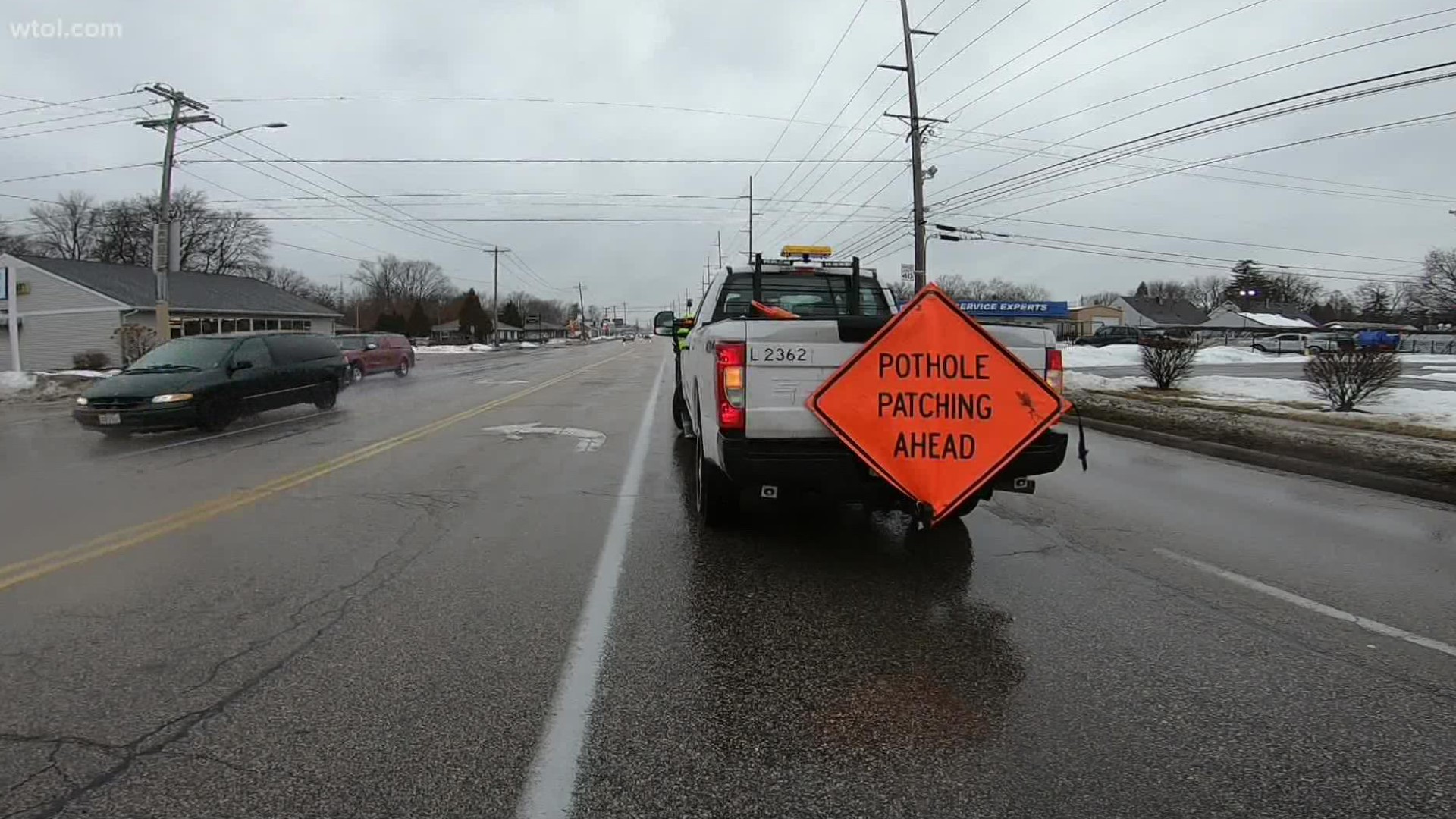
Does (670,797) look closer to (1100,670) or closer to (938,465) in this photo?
(1100,670)

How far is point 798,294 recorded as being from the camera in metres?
7.57

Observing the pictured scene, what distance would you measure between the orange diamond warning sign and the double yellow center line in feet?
16.0

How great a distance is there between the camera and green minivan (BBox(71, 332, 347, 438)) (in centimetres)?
1105

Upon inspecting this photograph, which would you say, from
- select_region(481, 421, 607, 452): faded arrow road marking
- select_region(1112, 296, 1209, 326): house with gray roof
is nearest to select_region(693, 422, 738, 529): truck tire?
select_region(481, 421, 607, 452): faded arrow road marking

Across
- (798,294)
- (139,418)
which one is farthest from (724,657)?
(139,418)

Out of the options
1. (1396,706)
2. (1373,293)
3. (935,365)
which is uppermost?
(1373,293)

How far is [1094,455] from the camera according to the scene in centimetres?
1019

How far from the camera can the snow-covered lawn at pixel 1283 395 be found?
1345cm

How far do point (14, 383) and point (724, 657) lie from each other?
938 inches

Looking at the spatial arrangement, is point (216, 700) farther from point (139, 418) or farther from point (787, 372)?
point (139, 418)

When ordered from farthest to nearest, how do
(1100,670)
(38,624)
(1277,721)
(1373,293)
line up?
(1373,293) < (38,624) < (1100,670) < (1277,721)

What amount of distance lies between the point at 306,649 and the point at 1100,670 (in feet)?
12.2

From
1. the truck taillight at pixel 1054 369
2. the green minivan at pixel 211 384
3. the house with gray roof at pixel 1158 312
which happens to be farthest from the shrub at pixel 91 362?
the house with gray roof at pixel 1158 312

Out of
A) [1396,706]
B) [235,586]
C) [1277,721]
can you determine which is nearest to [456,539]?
[235,586]
